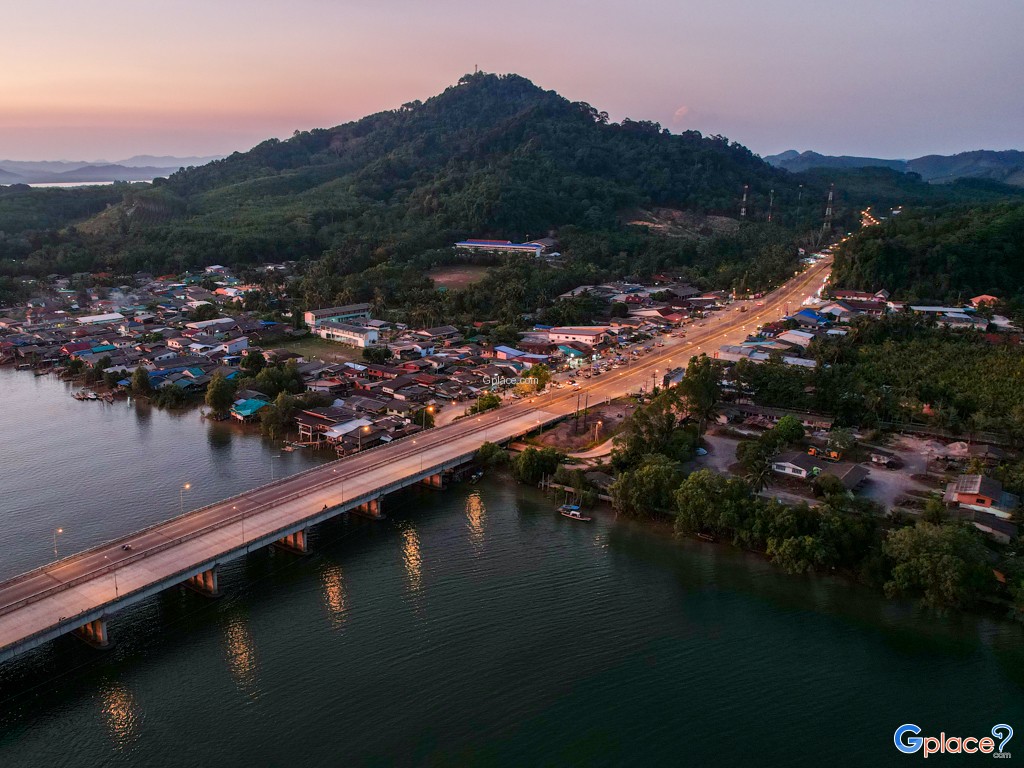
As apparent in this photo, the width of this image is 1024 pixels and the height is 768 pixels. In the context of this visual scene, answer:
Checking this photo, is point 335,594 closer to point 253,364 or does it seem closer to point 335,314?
point 253,364

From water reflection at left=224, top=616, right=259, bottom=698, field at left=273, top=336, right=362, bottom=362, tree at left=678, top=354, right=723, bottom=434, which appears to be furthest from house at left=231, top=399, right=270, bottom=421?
tree at left=678, top=354, right=723, bottom=434

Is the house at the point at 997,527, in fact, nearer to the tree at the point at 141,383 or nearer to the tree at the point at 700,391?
the tree at the point at 700,391

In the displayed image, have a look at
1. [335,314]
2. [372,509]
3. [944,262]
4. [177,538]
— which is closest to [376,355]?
[335,314]

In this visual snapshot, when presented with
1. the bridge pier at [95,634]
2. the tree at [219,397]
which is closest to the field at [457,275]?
the tree at [219,397]

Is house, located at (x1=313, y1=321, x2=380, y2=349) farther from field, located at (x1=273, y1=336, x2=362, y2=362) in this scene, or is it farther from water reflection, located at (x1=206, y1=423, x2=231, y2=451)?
water reflection, located at (x1=206, y1=423, x2=231, y2=451)

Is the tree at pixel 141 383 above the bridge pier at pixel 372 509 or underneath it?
above

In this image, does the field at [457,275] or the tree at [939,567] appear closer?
the tree at [939,567]

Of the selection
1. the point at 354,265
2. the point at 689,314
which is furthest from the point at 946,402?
the point at 354,265
